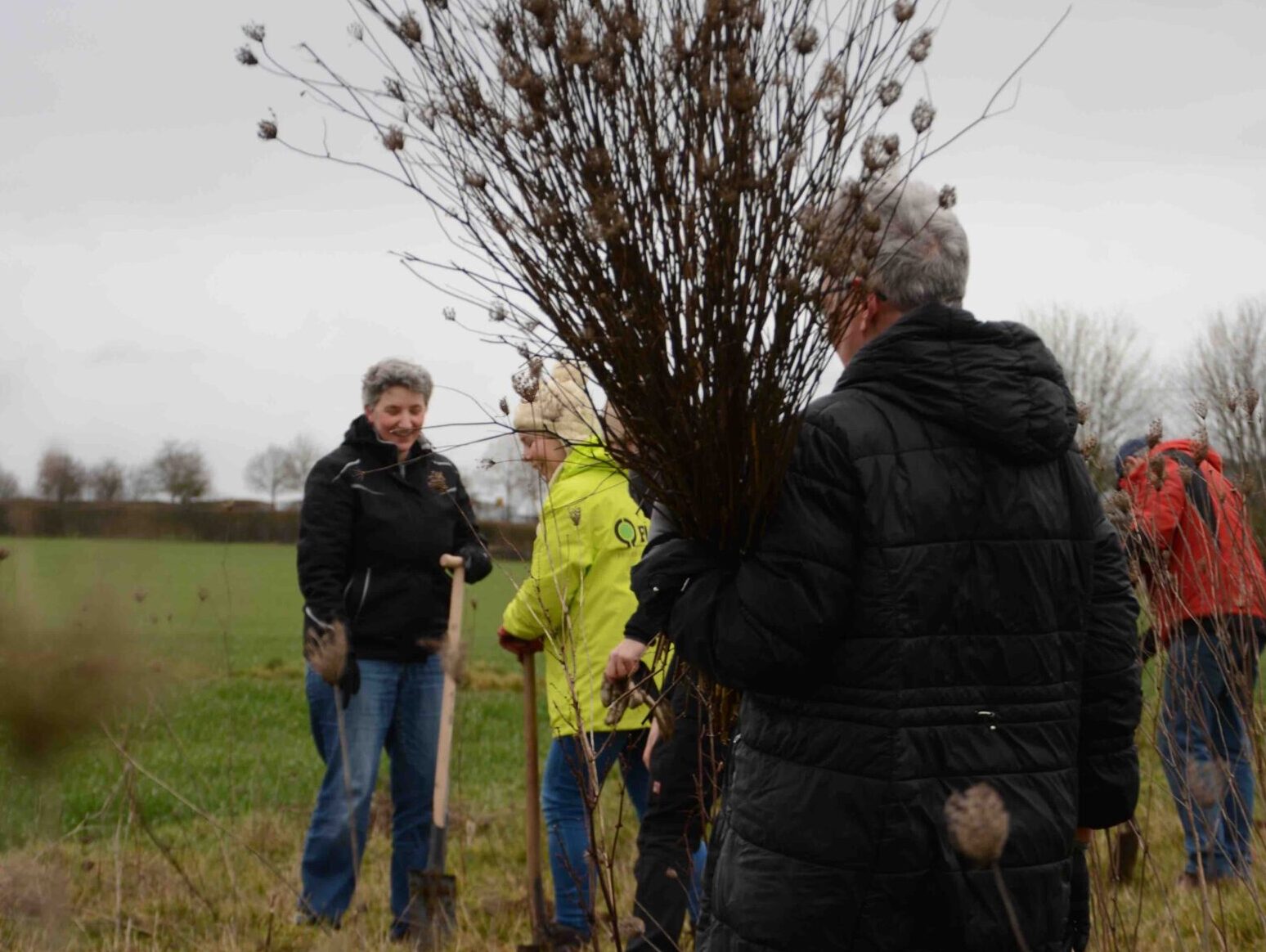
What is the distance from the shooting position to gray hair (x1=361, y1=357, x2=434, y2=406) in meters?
5.35

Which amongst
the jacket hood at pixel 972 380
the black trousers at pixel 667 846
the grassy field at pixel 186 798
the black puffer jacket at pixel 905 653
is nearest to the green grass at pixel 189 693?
the grassy field at pixel 186 798

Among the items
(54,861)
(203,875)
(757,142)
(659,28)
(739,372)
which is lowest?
(203,875)

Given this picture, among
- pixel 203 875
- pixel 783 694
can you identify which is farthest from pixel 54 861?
pixel 203 875

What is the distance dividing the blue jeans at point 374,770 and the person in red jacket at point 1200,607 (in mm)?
2692

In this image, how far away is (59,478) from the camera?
2574mm

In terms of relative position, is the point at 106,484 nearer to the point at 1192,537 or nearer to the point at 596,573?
the point at 596,573

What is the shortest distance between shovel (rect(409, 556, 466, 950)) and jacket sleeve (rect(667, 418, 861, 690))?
2.43 m

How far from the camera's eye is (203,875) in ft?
18.7

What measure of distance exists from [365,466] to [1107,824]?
3.47m

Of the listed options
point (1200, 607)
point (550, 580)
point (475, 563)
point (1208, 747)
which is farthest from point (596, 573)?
point (1200, 607)

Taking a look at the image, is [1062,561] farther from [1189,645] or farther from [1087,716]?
[1189,645]

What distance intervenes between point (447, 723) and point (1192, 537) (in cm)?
261

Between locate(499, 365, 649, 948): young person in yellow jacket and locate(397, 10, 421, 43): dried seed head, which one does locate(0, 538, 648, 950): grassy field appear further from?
locate(397, 10, 421, 43): dried seed head

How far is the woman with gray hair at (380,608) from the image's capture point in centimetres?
511
